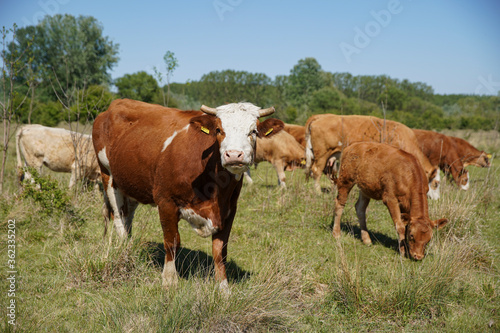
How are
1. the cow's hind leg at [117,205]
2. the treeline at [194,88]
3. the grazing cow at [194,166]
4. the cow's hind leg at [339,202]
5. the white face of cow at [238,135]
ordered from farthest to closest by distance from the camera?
the treeline at [194,88], the cow's hind leg at [339,202], the cow's hind leg at [117,205], the grazing cow at [194,166], the white face of cow at [238,135]

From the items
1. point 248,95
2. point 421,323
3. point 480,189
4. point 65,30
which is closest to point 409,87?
point 248,95

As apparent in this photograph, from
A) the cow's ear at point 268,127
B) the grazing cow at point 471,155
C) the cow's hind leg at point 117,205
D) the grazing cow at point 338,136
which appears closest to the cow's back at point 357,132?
the grazing cow at point 338,136

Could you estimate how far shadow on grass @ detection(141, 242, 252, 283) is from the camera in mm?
5037

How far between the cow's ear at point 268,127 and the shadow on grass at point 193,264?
5.94 feet

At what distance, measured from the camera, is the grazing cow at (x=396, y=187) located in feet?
19.8

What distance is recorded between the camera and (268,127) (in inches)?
176

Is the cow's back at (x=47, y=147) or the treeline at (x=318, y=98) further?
the treeline at (x=318, y=98)

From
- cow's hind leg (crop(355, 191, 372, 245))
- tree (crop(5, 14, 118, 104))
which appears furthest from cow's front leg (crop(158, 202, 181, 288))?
tree (crop(5, 14, 118, 104))

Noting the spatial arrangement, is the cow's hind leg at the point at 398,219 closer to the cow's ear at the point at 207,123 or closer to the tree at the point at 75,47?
the cow's ear at the point at 207,123

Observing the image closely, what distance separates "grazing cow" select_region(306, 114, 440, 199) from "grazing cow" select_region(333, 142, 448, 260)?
3.91 metres

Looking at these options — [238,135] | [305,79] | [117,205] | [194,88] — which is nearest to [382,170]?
[238,135]

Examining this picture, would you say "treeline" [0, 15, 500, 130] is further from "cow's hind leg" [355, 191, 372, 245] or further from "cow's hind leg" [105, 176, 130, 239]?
"cow's hind leg" [355, 191, 372, 245]

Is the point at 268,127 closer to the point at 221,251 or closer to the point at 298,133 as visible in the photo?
the point at 221,251

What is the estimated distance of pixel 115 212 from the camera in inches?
236
